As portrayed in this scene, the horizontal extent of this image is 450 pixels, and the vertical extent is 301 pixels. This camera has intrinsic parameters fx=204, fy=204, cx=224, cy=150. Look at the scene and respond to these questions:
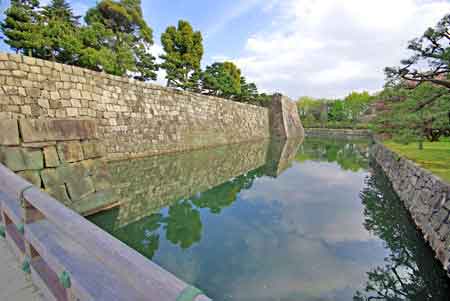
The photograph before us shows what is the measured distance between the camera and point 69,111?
4906mm

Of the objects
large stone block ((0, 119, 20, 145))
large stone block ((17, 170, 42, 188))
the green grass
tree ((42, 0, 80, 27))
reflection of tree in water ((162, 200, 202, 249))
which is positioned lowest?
reflection of tree in water ((162, 200, 202, 249))

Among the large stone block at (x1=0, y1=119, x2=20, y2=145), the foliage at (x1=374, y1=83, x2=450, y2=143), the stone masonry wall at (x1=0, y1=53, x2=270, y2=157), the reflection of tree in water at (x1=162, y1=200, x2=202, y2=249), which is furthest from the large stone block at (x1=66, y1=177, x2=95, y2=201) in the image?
the foliage at (x1=374, y1=83, x2=450, y2=143)

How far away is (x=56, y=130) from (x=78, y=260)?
245 centimetres

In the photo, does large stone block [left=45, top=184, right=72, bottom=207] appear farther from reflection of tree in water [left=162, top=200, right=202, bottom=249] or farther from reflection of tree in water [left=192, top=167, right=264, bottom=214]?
reflection of tree in water [left=192, top=167, right=264, bottom=214]

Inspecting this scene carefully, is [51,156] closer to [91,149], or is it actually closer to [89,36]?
[91,149]

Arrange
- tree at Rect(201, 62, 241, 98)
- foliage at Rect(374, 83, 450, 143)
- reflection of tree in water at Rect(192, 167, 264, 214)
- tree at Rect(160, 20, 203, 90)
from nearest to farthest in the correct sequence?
1. foliage at Rect(374, 83, 450, 143)
2. reflection of tree in water at Rect(192, 167, 264, 214)
3. tree at Rect(160, 20, 203, 90)
4. tree at Rect(201, 62, 241, 98)

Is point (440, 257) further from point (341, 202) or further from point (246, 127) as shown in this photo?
point (246, 127)

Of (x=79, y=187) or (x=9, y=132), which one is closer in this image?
(x=9, y=132)

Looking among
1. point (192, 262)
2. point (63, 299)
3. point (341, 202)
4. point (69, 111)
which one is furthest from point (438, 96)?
point (69, 111)

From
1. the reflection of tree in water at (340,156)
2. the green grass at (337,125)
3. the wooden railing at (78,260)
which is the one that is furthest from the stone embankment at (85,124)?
the green grass at (337,125)

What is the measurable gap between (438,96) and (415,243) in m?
2.53

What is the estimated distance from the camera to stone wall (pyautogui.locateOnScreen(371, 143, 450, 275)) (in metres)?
1.90

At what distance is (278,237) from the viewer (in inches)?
91.4

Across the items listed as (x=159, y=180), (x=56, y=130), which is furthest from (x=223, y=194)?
(x=56, y=130)
